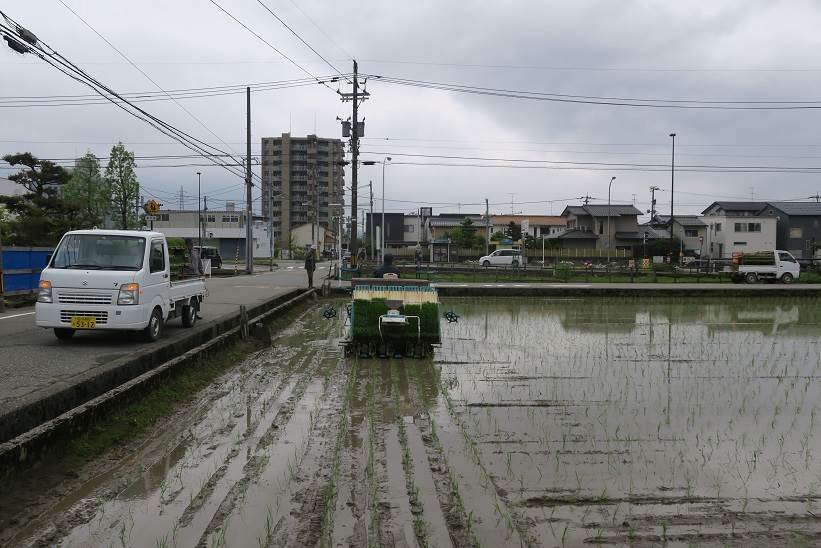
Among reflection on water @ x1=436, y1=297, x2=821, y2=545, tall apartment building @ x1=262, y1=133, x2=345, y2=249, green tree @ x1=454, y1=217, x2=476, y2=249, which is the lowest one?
reflection on water @ x1=436, y1=297, x2=821, y2=545

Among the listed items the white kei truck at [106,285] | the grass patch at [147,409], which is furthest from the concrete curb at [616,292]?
the white kei truck at [106,285]

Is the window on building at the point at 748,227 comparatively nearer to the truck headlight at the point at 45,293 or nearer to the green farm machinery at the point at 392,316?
the green farm machinery at the point at 392,316

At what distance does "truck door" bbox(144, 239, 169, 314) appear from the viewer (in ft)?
31.8

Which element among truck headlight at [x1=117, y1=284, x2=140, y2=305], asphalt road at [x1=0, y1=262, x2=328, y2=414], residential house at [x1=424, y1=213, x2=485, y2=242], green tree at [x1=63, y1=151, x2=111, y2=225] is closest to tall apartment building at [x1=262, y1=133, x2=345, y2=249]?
residential house at [x1=424, y1=213, x2=485, y2=242]

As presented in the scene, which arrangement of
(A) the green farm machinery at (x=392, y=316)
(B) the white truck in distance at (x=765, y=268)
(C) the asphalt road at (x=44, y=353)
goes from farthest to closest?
(B) the white truck in distance at (x=765, y=268)
(A) the green farm machinery at (x=392, y=316)
(C) the asphalt road at (x=44, y=353)

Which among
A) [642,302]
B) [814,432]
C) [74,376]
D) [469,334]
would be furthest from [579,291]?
[74,376]

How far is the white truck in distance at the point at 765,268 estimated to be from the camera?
31.7m

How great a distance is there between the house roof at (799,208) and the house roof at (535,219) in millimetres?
21389

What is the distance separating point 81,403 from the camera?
650cm

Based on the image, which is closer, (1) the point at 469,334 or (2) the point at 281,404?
(2) the point at 281,404

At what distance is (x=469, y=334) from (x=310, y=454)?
894cm

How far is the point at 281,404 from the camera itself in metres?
7.46

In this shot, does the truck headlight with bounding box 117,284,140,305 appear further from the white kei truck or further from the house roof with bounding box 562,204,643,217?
the house roof with bounding box 562,204,643,217

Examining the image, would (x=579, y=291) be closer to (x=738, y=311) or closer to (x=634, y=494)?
(x=738, y=311)
